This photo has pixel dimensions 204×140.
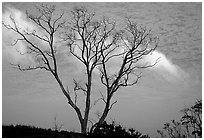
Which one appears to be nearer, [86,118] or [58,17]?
[86,118]

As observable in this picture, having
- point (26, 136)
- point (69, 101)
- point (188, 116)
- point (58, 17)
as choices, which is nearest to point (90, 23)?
point (58, 17)

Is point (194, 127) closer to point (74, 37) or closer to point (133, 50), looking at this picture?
point (133, 50)

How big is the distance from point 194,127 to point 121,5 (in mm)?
12687

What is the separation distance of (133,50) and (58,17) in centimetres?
428

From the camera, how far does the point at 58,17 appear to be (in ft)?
42.1

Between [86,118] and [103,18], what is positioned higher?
[103,18]

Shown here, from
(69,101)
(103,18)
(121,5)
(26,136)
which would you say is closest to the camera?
(26,136)

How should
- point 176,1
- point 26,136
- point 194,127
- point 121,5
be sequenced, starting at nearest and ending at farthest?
point 26,136 → point 176,1 → point 121,5 → point 194,127

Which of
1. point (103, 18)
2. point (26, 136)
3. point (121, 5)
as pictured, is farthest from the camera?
point (103, 18)

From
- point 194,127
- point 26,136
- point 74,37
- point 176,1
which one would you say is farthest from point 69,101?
point 194,127

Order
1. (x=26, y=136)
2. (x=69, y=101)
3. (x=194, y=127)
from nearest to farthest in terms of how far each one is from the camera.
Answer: (x=26, y=136) < (x=69, y=101) < (x=194, y=127)

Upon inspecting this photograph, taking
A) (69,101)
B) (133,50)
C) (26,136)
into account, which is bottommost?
(26,136)

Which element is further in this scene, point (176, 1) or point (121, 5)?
point (121, 5)

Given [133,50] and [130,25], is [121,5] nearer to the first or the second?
[130,25]
